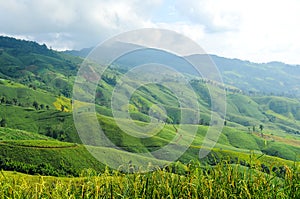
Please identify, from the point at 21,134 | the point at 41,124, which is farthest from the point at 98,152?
the point at 41,124

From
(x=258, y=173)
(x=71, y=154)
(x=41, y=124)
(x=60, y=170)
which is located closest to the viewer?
(x=258, y=173)

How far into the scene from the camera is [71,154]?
106 m

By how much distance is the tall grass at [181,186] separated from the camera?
216 inches

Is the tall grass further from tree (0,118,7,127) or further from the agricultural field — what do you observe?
tree (0,118,7,127)

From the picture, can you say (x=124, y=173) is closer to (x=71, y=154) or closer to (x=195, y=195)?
(x=195, y=195)

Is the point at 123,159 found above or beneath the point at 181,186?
beneath

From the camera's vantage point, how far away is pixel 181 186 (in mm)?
5977

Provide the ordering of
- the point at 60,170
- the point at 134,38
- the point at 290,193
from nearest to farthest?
the point at 290,193, the point at 134,38, the point at 60,170

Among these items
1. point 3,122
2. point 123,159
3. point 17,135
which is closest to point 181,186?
point 123,159

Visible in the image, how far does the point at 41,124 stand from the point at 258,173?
156 m

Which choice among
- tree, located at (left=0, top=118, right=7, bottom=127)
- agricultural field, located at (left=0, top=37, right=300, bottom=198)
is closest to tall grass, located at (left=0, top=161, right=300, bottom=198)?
agricultural field, located at (left=0, top=37, right=300, bottom=198)

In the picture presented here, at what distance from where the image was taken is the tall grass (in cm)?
548

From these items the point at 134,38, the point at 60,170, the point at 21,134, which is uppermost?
the point at 134,38

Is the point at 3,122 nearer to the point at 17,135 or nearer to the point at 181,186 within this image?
the point at 17,135
